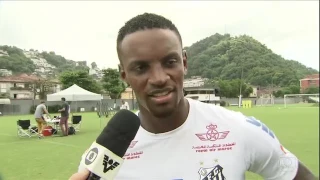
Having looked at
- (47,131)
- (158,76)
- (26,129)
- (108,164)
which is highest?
(158,76)

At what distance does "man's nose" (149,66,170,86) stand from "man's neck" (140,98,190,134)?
21 centimetres

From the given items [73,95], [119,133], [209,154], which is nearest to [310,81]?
[73,95]

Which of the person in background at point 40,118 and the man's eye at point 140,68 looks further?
the person in background at point 40,118

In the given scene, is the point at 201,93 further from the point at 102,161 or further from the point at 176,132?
the point at 102,161

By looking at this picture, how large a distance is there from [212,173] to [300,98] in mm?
49846

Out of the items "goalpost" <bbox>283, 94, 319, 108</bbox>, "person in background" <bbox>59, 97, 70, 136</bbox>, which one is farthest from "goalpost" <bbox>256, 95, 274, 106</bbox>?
"person in background" <bbox>59, 97, 70, 136</bbox>

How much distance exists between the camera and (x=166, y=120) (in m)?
1.63

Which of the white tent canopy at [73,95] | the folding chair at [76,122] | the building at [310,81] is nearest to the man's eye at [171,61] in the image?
the white tent canopy at [73,95]

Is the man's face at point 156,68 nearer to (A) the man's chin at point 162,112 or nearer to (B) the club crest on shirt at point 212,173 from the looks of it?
(A) the man's chin at point 162,112

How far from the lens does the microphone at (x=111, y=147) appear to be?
115 centimetres

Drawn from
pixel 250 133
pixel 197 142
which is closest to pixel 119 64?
pixel 197 142

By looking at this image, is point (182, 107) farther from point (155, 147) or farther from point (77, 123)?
point (77, 123)

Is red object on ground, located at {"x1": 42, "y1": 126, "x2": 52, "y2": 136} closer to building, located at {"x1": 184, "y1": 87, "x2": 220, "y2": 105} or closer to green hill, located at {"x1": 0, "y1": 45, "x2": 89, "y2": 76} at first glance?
building, located at {"x1": 184, "y1": 87, "x2": 220, "y2": 105}

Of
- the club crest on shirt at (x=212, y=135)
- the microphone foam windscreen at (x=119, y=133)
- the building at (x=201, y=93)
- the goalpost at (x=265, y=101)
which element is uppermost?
the microphone foam windscreen at (x=119, y=133)
